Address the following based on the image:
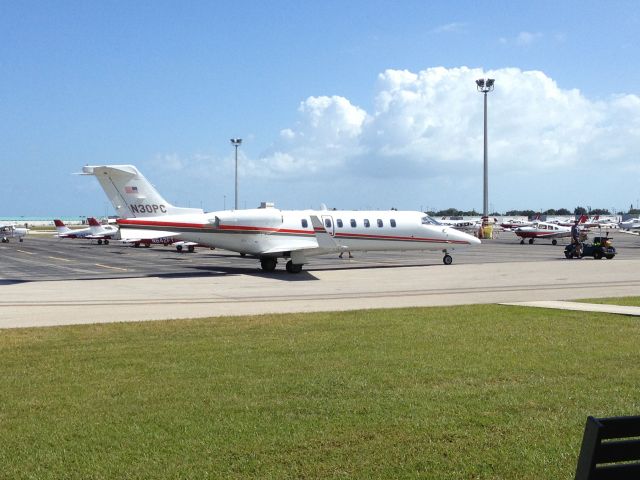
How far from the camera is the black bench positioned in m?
3.50

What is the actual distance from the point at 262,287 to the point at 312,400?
56.6 feet

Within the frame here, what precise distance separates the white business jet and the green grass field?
16.2m

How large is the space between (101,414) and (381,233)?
2679 cm

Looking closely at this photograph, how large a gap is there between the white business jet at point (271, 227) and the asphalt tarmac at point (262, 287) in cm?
122

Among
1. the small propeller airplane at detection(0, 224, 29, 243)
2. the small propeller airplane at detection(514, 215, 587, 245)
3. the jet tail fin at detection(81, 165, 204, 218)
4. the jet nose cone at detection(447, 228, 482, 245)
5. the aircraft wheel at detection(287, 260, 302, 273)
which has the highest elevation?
the jet tail fin at detection(81, 165, 204, 218)

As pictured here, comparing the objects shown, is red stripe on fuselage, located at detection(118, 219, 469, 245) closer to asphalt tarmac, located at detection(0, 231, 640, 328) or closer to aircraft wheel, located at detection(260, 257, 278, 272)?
asphalt tarmac, located at detection(0, 231, 640, 328)

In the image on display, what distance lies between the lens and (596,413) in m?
7.42

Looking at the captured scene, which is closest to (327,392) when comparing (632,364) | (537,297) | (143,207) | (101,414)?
(101,414)

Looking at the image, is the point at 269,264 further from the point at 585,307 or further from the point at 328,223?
the point at 585,307

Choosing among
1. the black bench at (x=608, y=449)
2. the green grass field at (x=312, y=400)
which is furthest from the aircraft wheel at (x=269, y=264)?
the black bench at (x=608, y=449)

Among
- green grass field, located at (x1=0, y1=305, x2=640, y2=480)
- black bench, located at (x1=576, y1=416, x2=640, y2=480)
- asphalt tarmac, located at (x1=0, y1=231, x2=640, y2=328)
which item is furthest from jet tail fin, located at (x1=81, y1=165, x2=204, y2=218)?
black bench, located at (x1=576, y1=416, x2=640, y2=480)

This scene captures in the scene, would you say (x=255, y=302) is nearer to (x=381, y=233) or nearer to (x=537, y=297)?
(x=537, y=297)

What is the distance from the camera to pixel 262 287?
2523 cm

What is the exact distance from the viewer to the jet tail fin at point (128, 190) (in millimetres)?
29016
